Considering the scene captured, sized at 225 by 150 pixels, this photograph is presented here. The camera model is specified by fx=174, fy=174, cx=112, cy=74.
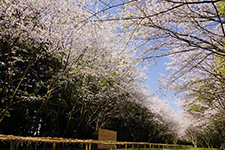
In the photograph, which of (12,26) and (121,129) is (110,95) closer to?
(12,26)

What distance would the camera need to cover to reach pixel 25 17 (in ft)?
24.2

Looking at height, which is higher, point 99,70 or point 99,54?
point 99,54

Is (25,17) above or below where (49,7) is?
below

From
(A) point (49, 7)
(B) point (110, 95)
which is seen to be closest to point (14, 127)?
(B) point (110, 95)

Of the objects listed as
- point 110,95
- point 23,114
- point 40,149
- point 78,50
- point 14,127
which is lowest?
point 40,149

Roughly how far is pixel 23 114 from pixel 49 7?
25.7ft

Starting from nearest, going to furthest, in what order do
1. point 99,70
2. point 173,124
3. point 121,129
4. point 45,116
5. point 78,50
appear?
point 78,50 → point 99,70 → point 45,116 → point 121,129 → point 173,124

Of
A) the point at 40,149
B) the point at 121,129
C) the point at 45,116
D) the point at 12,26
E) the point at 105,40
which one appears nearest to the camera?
the point at 12,26

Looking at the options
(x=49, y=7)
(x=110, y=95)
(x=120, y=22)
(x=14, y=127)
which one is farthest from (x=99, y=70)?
(x=14, y=127)

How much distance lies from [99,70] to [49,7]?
4.43 meters

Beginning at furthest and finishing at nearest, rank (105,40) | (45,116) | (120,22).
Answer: (45,116) → (105,40) → (120,22)

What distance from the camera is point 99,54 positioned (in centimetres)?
A: 1080

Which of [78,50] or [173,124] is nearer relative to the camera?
[78,50]

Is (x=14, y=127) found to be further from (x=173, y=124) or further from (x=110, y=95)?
(x=173, y=124)
